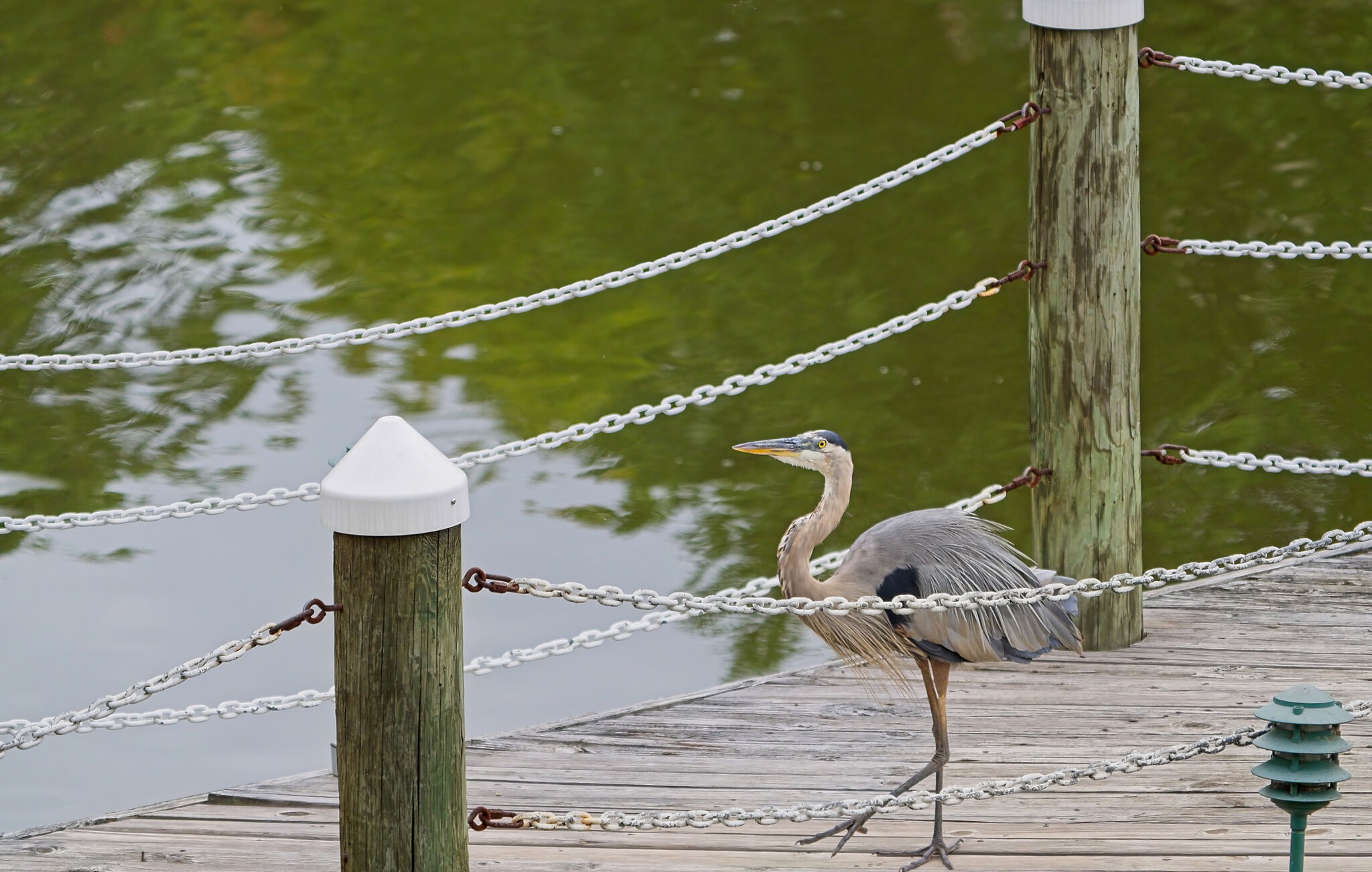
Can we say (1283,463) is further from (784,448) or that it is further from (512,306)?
(512,306)

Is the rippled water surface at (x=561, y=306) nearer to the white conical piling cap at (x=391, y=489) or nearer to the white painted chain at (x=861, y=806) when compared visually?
the white painted chain at (x=861, y=806)

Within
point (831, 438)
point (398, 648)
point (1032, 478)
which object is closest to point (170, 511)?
point (398, 648)

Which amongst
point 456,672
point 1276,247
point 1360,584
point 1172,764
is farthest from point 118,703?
point 1360,584

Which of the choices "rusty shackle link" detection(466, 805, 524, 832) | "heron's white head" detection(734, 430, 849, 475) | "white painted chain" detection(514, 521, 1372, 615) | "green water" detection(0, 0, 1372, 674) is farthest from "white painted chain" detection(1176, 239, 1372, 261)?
"green water" detection(0, 0, 1372, 674)

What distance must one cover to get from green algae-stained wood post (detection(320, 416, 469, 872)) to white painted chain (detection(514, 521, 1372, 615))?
0.55ft

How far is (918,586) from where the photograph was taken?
3.68 m

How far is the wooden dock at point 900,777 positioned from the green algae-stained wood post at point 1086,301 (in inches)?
13.3

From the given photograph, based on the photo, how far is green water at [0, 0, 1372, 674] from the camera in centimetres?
748

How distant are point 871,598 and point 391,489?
1010mm

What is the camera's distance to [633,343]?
8.50 metres

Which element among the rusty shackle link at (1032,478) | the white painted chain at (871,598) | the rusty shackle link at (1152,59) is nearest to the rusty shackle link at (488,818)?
the white painted chain at (871,598)

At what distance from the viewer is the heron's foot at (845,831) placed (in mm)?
3619

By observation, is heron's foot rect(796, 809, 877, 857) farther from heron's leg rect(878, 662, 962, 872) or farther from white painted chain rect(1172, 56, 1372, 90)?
white painted chain rect(1172, 56, 1372, 90)

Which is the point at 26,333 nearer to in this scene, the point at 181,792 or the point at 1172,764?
the point at 181,792
